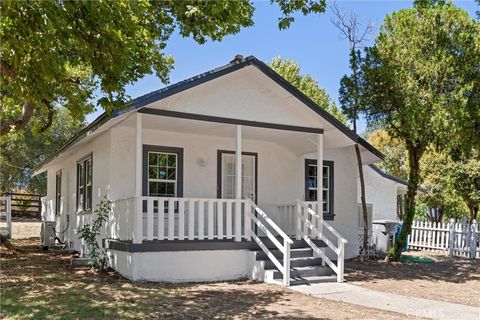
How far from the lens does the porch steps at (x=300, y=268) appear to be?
10234 millimetres

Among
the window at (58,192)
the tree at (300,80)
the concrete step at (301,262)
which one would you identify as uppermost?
the tree at (300,80)

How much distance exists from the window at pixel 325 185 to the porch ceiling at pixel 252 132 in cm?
77

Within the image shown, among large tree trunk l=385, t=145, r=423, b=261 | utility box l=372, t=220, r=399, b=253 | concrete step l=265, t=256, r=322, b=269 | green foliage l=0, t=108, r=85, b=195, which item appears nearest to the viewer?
concrete step l=265, t=256, r=322, b=269

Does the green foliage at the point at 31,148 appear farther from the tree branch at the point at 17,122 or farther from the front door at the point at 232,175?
the front door at the point at 232,175

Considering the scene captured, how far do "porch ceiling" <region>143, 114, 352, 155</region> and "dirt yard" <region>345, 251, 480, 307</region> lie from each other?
11.7ft

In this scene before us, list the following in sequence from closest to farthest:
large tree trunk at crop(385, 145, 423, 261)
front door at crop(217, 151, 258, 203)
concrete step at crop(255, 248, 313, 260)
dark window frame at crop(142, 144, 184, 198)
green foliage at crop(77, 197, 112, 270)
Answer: concrete step at crop(255, 248, 313, 260) < green foliage at crop(77, 197, 112, 270) < dark window frame at crop(142, 144, 184, 198) < front door at crop(217, 151, 258, 203) < large tree trunk at crop(385, 145, 423, 261)

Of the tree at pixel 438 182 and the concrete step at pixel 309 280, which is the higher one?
the tree at pixel 438 182

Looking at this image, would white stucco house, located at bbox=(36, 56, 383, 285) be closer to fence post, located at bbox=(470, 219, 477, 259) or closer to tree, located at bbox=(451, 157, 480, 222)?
fence post, located at bbox=(470, 219, 477, 259)

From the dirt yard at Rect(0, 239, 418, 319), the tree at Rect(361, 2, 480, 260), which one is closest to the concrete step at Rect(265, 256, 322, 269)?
the dirt yard at Rect(0, 239, 418, 319)

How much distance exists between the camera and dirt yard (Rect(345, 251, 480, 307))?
9.61m

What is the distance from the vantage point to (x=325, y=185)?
49.9 ft

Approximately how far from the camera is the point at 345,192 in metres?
15.6

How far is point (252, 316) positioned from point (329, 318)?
117 centimetres

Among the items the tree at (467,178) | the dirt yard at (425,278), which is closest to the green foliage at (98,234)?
the dirt yard at (425,278)
